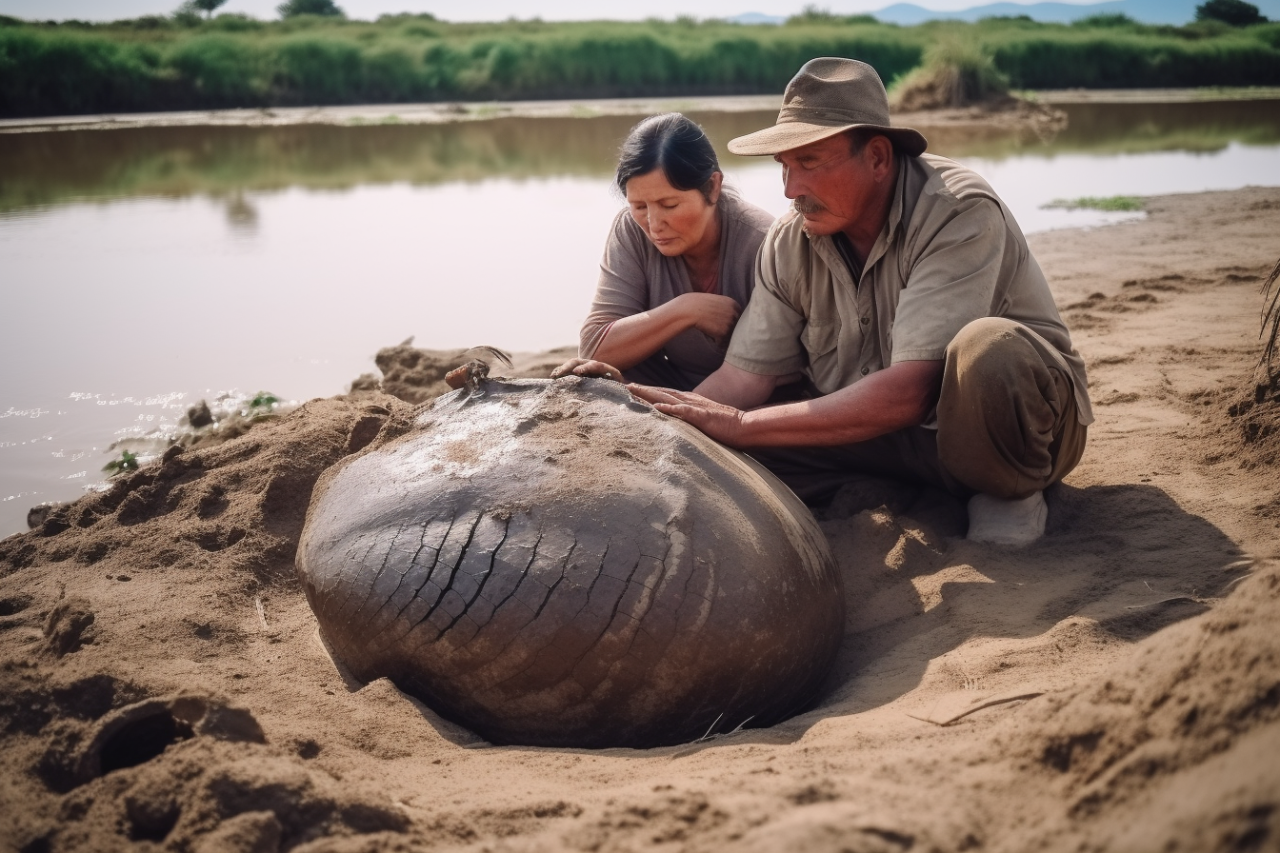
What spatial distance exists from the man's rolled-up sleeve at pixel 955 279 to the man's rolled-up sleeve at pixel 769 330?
1.66 feet

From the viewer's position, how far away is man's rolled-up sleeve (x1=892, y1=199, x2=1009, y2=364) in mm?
3039

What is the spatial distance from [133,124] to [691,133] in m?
20.0

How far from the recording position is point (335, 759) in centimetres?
205

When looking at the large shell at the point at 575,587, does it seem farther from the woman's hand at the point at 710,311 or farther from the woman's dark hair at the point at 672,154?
the woman's dark hair at the point at 672,154

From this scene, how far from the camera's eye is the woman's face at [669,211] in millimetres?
3717

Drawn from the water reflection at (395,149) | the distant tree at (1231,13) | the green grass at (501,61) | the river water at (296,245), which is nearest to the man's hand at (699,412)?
the river water at (296,245)

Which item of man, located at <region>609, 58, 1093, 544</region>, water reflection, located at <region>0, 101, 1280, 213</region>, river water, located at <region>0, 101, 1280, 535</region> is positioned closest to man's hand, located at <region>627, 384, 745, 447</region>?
man, located at <region>609, 58, 1093, 544</region>

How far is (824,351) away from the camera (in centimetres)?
349

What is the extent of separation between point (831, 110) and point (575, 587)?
Result: 1693 millimetres

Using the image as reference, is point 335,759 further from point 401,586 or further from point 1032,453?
point 1032,453

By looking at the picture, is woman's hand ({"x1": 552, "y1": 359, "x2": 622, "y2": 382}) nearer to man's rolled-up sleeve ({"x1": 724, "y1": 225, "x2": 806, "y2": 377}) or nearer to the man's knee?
man's rolled-up sleeve ({"x1": 724, "y1": 225, "x2": 806, "y2": 377})

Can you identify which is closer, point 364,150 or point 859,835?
point 859,835

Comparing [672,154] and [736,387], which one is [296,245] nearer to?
[672,154]

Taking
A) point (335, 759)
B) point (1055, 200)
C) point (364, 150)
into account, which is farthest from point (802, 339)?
point (364, 150)
